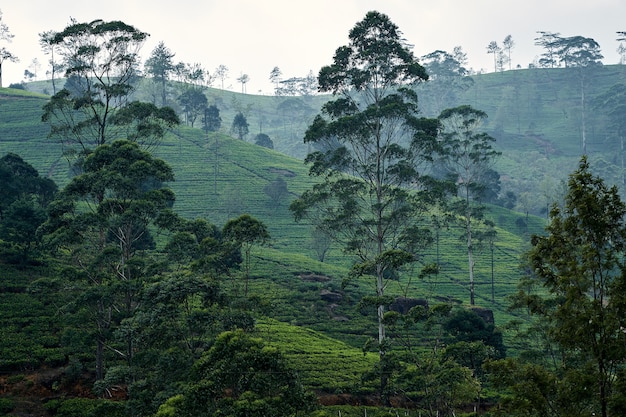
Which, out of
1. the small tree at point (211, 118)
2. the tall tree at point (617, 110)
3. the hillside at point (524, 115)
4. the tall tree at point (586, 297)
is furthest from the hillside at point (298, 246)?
the tall tree at point (586, 297)

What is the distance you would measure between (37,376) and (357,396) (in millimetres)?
17308

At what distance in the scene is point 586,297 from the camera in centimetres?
1391

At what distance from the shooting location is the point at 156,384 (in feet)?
73.7

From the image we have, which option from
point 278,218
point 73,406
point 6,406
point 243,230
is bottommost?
point 73,406

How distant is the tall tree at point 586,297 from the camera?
13195 millimetres

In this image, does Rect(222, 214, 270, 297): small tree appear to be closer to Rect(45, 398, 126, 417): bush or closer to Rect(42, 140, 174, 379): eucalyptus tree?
Rect(42, 140, 174, 379): eucalyptus tree

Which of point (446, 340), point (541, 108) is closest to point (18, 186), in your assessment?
point (446, 340)

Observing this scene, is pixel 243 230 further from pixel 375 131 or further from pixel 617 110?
pixel 617 110

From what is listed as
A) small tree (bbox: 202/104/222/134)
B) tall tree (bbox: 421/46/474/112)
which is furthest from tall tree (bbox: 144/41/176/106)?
tall tree (bbox: 421/46/474/112)

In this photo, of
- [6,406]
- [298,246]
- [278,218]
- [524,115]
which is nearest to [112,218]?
[6,406]

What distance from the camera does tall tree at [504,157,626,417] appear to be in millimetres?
13195

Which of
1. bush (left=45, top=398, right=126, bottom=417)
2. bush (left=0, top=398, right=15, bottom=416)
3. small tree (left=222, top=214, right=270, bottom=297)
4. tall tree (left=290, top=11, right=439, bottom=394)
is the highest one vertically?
tall tree (left=290, top=11, right=439, bottom=394)

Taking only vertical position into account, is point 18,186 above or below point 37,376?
above

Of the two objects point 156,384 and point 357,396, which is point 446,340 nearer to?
point 357,396
